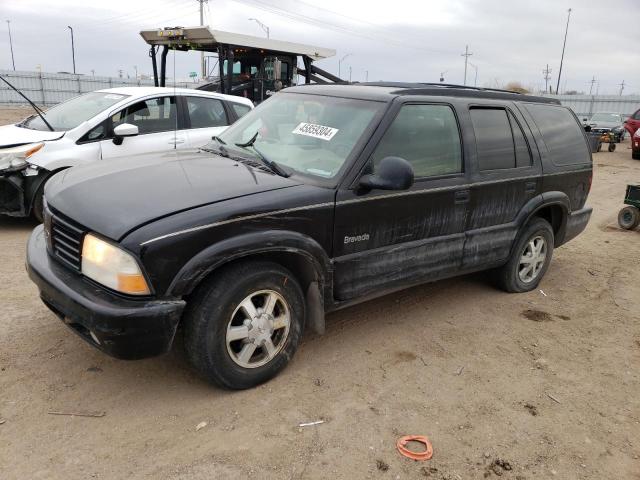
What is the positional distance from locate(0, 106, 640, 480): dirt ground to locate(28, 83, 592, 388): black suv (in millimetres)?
362

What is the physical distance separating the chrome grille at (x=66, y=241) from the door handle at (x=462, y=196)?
2.63m

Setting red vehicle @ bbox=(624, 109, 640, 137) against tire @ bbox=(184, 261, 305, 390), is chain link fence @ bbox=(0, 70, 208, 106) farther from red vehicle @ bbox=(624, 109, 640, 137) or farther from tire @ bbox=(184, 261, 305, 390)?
tire @ bbox=(184, 261, 305, 390)

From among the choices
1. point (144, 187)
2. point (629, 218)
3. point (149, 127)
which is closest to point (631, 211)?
point (629, 218)

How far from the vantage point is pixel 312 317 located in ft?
11.4

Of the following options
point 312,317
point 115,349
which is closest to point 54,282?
point 115,349

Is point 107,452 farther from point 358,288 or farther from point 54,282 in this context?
point 358,288

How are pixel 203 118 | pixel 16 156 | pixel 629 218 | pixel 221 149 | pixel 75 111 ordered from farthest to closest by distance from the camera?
1. pixel 629 218
2. pixel 203 118
3. pixel 75 111
4. pixel 16 156
5. pixel 221 149

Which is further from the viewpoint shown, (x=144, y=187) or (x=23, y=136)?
(x=23, y=136)

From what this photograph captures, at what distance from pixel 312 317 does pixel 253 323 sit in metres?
0.52

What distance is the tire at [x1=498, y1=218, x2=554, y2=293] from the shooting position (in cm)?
490

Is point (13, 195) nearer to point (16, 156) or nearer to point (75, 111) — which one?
point (16, 156)

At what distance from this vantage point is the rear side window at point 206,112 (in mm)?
7164

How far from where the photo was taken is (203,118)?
729 cm

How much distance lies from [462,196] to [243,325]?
2.02 m
